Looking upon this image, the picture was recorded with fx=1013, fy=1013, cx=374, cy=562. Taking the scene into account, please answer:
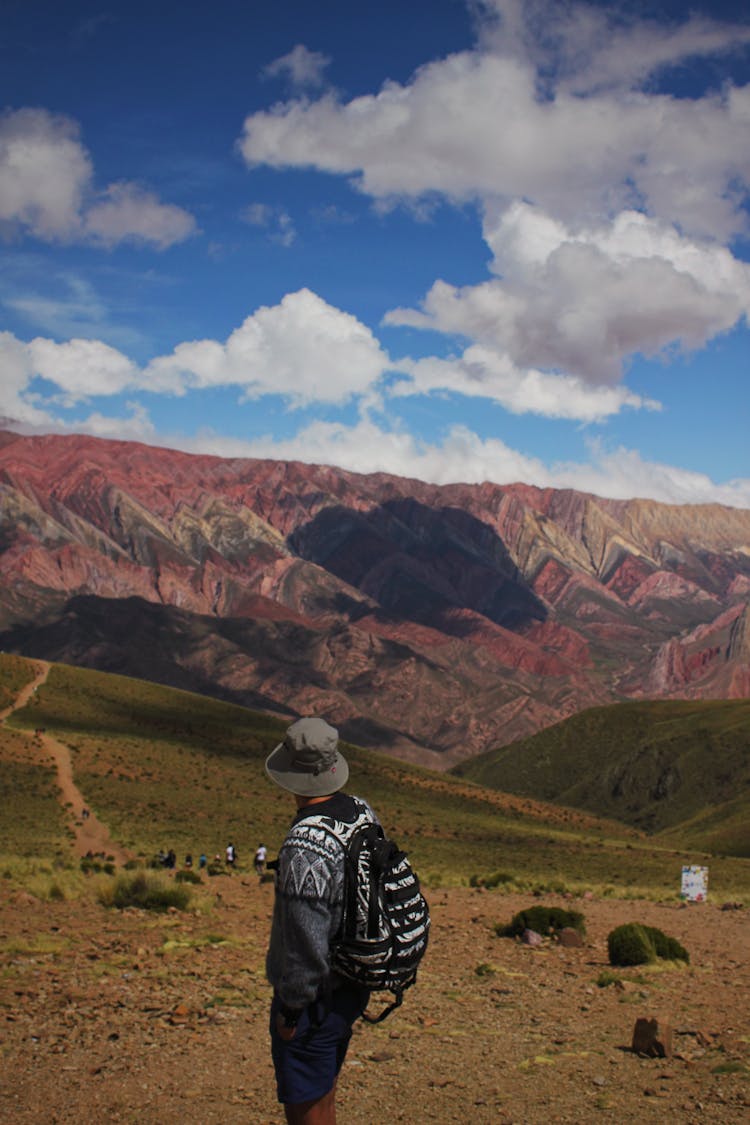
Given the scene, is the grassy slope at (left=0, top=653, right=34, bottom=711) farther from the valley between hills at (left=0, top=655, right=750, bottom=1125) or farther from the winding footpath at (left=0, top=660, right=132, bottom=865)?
the valley between hills at (left=0, top=655, right=750, bottom=1125)

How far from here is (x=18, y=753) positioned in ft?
231

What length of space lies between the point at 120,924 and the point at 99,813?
34.5 metres

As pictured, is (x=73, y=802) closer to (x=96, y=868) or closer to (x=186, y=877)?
(x=96, y=868)

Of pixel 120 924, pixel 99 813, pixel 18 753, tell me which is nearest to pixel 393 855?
pixel 120 924

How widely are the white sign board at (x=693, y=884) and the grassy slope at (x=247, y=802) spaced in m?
2.37

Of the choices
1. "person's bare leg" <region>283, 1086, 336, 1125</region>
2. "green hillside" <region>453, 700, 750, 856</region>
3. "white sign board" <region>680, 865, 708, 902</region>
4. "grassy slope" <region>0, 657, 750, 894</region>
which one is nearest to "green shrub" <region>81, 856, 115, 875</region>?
"grassy slope" <region>0, 657, 750, 894</region>

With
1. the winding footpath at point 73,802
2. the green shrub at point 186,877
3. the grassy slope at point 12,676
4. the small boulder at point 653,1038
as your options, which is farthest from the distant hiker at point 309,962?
the grassy slope at point 12,676

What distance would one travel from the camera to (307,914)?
21.4 feet

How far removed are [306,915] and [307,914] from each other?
13mm

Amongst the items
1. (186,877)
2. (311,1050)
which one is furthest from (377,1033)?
(186,877)

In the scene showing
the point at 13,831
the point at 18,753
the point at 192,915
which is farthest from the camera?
the point at 18,753

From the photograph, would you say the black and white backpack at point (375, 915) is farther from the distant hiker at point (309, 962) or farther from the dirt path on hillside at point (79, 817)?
the dirt path on hillside at point (79, 817)

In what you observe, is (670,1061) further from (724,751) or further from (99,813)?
(724,751)

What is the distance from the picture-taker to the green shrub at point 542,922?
72.6 ft
